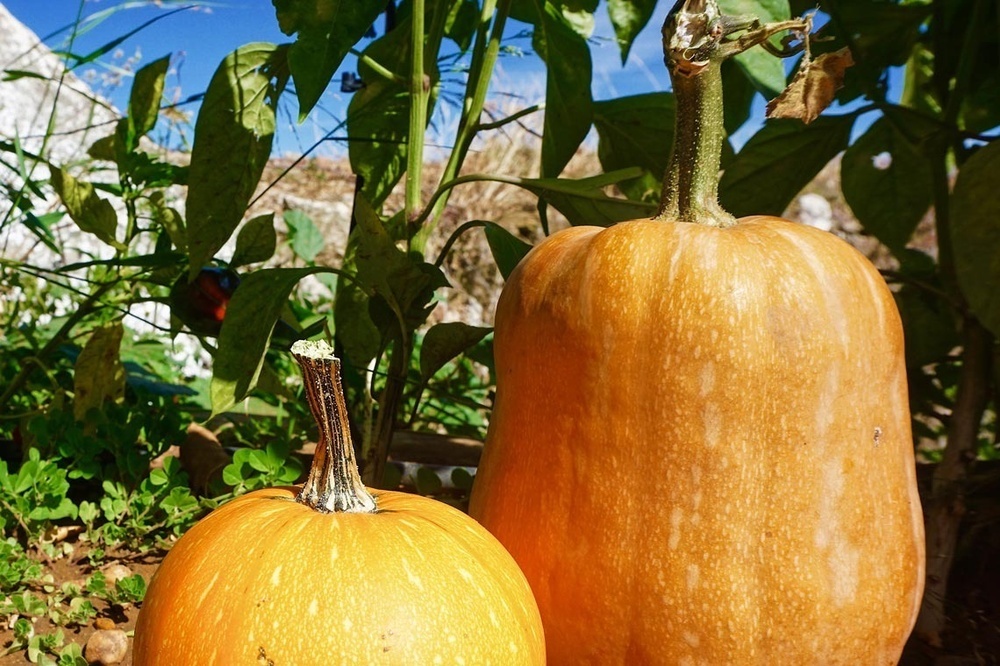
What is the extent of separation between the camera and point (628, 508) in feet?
3.69

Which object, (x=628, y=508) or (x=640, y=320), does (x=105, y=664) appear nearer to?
(x=628, y=508)

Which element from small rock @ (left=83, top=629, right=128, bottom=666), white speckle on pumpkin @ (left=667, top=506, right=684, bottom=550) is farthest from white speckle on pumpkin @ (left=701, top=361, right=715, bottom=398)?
small rock @ (left=83, top=629, right=128, bottom=666)

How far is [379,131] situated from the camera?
1.85 meters

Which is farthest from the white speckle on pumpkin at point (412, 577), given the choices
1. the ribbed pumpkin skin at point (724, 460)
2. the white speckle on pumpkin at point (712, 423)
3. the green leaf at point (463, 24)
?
the green leaf at point (463, 24)

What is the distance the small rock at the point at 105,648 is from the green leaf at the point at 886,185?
62.8 inches

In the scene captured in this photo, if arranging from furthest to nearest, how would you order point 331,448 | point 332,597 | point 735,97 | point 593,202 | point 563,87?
point 735,97, point 563,87, point 593,202, point 331,448, point 332,597

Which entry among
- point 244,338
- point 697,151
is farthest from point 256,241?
point 697,151

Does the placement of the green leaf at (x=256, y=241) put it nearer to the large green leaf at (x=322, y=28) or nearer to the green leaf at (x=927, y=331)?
the large green leaf at (x=322, y=28)

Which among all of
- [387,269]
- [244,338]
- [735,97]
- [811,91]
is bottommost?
[244,338]

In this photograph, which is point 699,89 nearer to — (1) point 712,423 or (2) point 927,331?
(1) point 712,423

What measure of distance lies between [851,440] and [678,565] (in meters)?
0.25

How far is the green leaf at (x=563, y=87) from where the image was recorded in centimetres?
174

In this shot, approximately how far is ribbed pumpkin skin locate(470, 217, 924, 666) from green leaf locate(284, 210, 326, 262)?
197cm

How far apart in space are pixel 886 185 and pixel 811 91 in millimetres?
889
